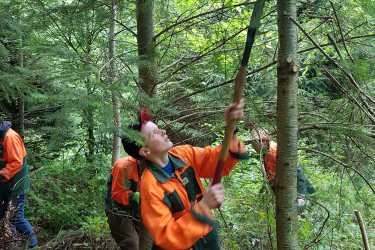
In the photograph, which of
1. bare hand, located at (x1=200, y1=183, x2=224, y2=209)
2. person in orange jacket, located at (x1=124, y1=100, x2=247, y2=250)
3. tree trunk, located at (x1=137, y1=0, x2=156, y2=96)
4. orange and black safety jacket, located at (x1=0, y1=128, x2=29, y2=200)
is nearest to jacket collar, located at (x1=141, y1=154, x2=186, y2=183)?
person in orange jacket, located at (x1=124, y1=100, x2=247, y2=250)

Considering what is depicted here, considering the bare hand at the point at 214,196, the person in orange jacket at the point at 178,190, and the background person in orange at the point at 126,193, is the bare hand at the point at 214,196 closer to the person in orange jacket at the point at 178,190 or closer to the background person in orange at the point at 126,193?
the person in orange jacket at the point at 178,190

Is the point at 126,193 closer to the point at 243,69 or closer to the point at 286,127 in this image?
the point at 286,127

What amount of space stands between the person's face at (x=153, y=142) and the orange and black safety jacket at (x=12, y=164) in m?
3.23

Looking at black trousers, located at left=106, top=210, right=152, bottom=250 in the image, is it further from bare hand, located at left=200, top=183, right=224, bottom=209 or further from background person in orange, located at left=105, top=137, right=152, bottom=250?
bare hand, located at left=200, top=183, right=224, bottom=209

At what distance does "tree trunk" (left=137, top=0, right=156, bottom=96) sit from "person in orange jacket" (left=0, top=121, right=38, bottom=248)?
251 centimetres

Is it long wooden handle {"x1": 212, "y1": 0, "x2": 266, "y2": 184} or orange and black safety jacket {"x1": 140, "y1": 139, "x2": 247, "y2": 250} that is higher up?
long wooden handle {"x1": 212, "y1": 0, "x2": 266, "y2": 184}

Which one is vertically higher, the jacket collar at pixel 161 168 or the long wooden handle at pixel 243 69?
the long wooden handle at pixel 243 69

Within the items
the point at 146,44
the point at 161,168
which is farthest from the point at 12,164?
the point at 161,168

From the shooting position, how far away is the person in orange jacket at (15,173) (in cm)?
591

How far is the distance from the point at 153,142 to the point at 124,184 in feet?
4.53

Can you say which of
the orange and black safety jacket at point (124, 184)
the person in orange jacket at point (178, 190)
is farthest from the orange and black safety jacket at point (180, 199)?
the orange and black safety jacket at point (124, 184)

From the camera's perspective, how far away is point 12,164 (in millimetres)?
5906

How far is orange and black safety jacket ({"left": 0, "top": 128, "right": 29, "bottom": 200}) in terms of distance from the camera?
5.90 m

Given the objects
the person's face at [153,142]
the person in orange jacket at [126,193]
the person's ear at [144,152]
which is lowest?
the person in orange jacket at [126,193]
